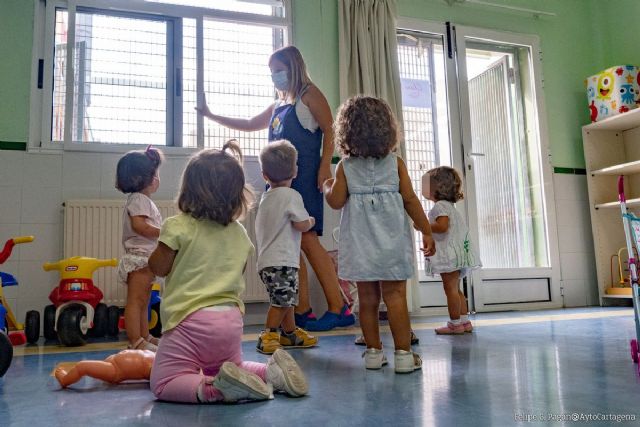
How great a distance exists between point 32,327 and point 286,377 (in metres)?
1.97

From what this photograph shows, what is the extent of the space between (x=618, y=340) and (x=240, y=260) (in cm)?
165

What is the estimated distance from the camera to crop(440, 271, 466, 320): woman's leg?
2.69m

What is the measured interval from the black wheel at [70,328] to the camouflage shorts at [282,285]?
101 cm

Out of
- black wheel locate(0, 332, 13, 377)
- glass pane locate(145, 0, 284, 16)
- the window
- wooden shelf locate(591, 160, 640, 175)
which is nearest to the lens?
black wheel locate(0, 332, 13, 377)

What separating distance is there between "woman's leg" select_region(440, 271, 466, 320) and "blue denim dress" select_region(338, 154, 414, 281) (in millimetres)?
957

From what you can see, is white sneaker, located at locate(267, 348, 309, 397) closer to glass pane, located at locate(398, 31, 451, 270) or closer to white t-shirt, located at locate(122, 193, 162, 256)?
white t-shirt, located at locate(122, 193, 162, 256)

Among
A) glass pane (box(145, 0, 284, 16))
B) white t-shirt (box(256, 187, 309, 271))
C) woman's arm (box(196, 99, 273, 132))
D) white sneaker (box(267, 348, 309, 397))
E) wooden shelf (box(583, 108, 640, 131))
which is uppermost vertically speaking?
glass pane (box(145, 0, 284, 16))

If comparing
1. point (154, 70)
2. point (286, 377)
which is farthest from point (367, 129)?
point (154, 70)

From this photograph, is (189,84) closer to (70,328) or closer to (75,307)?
(75,307)

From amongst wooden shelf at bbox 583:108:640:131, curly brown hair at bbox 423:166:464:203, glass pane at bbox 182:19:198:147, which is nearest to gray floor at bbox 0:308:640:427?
curly brown hair at bbox 423:166:464:203

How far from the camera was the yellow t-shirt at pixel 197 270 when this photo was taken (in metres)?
Result: 1.41

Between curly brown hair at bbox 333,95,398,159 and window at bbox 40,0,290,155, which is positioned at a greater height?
window at bbox 40,0,290,155

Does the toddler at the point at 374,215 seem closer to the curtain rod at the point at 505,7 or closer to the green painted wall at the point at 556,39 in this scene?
the green painted wall at the point at 556,39

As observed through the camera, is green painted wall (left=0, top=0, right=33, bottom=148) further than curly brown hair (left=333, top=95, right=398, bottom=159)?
Yes
